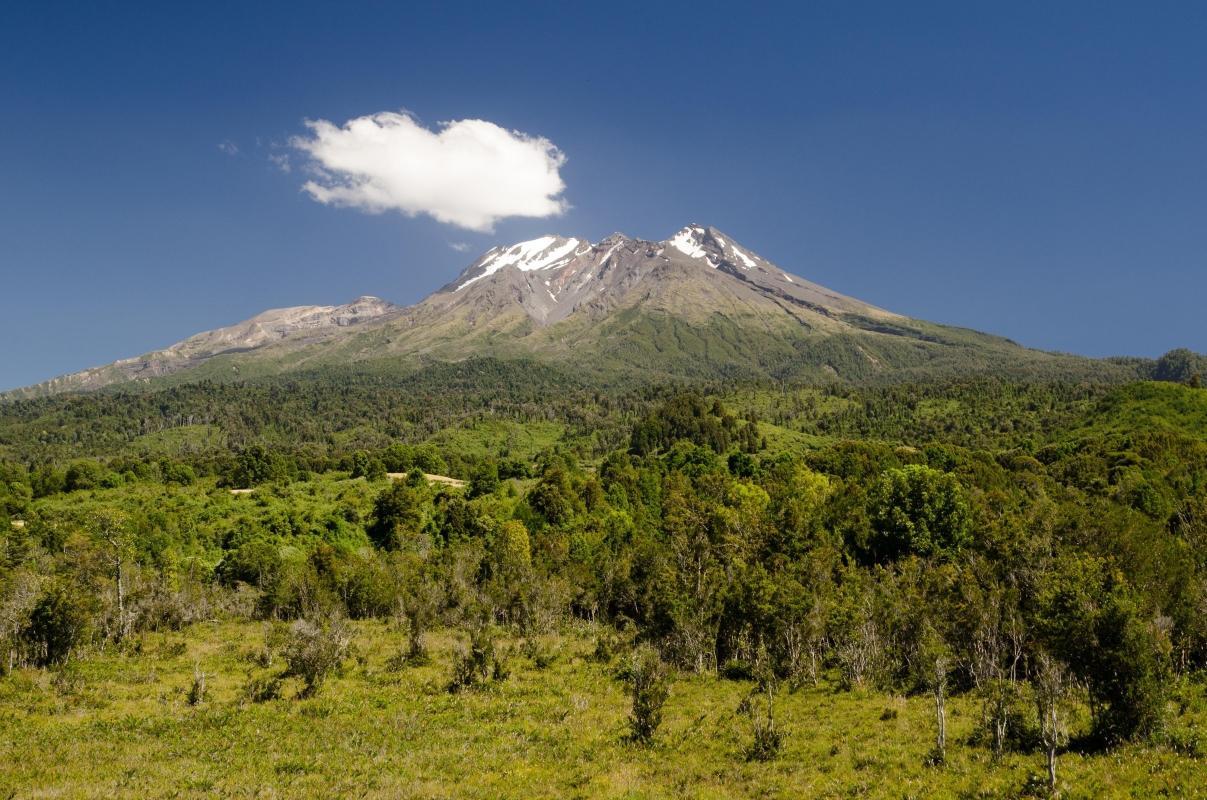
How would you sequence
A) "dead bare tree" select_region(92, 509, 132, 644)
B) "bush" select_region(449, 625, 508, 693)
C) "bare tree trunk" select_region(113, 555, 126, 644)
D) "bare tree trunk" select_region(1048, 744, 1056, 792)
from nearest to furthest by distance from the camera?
"bare tree trunk" select_region(1048, 744, 1056, 792) < "bush" select_region(449, 625, 508, 693) < "bare tree trunk" select_region(113, 555, 126, 644) < "dead bare tree" select_region(92, 509, 132, 644)

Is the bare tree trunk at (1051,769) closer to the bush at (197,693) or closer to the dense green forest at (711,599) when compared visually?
the dense green forest at (711,599)

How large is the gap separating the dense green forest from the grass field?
0.41 meters

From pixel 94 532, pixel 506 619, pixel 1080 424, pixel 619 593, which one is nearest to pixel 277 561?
pixel 94 532

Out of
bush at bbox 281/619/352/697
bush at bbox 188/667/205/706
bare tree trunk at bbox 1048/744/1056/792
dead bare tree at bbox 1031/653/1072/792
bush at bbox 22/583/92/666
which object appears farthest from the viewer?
bush at bbox 22/583/92/666

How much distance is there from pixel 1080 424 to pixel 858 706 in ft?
618

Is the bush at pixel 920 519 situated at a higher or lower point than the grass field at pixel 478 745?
higher

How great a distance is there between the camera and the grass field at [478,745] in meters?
25.1

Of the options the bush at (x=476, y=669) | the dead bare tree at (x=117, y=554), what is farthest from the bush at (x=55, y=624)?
the bush at (x=476, y=669)

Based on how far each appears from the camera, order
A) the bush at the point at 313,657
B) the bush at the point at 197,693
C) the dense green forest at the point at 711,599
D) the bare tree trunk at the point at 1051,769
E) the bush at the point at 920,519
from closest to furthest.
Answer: the bare tree trunk at the point at 1051,769, the dense green forest at the point at 711,599, the bush at the point at 197,693, the bush at the point at 313,657, the bush at the point at 920,519

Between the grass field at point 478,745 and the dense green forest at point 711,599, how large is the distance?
415mm

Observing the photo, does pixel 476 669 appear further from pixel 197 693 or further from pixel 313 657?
pixel 197 693

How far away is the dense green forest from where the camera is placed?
27.5 metres

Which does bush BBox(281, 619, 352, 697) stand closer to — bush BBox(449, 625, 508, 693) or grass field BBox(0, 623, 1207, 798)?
grass field BBox(0, 623, 1207, 798)

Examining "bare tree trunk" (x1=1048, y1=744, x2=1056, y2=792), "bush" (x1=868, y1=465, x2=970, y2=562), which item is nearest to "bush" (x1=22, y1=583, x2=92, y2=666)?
"bare tree trunk" (x1=1048, y1=744, x2=1056, y2=792)
